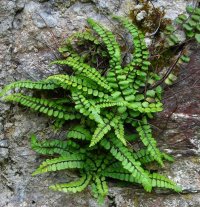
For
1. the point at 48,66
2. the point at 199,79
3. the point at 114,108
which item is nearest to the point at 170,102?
the point at 199,79

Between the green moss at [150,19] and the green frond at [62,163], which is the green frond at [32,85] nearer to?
the green frond at [62,163]

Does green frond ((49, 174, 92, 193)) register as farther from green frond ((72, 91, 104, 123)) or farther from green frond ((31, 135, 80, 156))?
green frond ((72, 91, 104, 123))

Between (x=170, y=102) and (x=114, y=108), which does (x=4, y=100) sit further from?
(x=170, y=102)

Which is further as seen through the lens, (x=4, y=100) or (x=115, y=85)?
(x=4, y=100)

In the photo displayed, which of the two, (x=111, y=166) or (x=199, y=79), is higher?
(x=199, y=79)

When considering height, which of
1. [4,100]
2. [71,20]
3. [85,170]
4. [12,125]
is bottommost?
[85,170]

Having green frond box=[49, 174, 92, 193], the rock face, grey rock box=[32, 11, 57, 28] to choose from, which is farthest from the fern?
grey rock box=[32, 11, 57, 28]

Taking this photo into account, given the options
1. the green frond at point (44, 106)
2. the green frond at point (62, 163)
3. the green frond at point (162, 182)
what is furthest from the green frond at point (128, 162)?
the green frond at point (44, 106)
